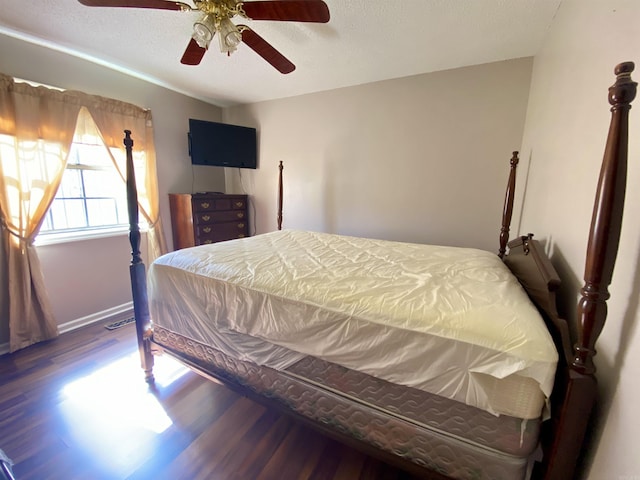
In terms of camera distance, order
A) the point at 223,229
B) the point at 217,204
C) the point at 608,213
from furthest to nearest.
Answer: the point at 223,229 < the point at 217,204 < the point at 608,213

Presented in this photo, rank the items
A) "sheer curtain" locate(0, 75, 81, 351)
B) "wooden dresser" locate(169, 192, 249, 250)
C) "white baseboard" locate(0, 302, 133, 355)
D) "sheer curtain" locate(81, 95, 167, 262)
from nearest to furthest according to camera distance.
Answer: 1. "sheer curtain" locate(0, 75, 81, 351)
2. "white baseboard" locate(0, 302, 133, 355)
3. "sheer curtain" locate(81, 95, 167, 262)
4. "wooden dresser" locate(169, 192, 249, 250)

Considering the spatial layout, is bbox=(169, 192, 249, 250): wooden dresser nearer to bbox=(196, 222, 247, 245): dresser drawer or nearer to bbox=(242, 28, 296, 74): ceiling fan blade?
bbox=(196, 222, 247, 245): dresser drawer

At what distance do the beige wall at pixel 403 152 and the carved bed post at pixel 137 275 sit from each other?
6.66ft

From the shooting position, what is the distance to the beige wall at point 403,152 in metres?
2.39

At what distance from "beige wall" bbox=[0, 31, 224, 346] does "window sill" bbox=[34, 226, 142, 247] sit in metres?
0.05

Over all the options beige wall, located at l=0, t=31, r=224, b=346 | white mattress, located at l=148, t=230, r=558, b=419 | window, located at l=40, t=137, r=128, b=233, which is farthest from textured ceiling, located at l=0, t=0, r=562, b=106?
white mattress, located at l=148, t=230, r=558, b=419

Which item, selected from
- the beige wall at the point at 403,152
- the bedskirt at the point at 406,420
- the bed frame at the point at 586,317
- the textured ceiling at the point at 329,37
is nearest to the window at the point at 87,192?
the textured ceiling at the point at 329,37

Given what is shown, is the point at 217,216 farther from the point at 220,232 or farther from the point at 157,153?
the point at 157,153

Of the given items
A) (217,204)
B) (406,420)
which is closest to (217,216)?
(217,204)

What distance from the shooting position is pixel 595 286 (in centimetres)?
66

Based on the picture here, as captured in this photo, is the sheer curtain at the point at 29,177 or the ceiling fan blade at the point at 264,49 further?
the sheer curtain at the point at 29,177

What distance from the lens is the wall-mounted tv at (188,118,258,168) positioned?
3.06 m

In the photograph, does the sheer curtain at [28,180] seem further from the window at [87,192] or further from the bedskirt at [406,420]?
the bedskirt at [406,420]

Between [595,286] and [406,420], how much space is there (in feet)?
2.51
